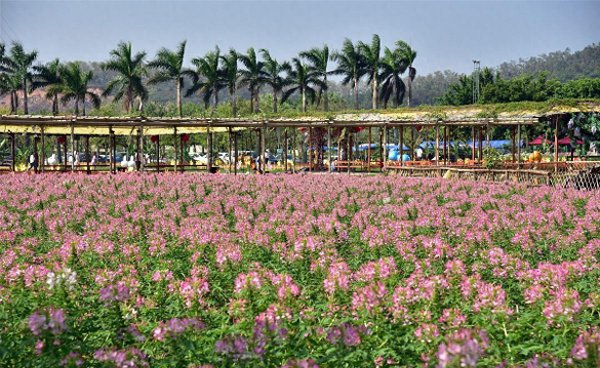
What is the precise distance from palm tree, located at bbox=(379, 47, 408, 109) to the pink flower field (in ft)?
206

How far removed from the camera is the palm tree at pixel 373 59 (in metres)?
69.4

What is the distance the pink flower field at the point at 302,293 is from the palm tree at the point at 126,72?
50.9m

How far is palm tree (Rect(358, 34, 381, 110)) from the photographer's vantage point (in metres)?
69.4

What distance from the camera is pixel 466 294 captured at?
4.97 meters

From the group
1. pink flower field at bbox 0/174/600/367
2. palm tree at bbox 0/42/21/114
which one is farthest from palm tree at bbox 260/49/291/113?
pink flower field at bbox 0/174/600/367

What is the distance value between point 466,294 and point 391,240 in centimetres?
295

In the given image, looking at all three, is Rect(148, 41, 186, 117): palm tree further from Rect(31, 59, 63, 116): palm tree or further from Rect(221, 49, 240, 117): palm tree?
Rect(31, 59, 63, 116): palm tree

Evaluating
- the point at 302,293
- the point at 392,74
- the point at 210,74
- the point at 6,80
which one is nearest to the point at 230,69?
the point at 210,74

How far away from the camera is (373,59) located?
7025cm

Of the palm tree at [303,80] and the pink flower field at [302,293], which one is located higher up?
the palm tree at [303,80]

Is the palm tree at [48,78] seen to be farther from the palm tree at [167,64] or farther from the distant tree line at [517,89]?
the distant tree line at [517,89]

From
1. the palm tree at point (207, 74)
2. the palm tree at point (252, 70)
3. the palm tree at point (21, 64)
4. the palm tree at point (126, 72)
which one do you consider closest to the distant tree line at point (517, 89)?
the palm tree at point (252, 70)

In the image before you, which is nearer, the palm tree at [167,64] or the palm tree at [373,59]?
the palm tree at [167,64]

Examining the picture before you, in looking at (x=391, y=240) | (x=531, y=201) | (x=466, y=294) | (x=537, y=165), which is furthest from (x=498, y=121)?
(x=466, y=294)
